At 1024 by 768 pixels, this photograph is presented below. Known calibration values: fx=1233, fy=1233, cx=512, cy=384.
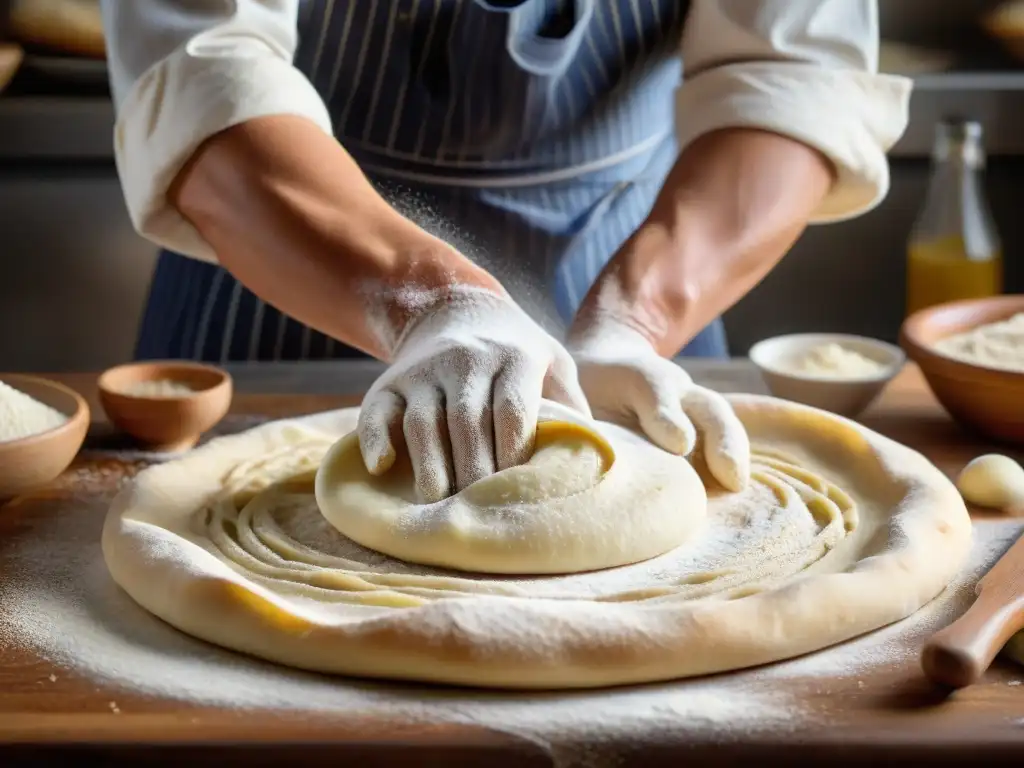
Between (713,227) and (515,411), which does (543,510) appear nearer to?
(515,411)

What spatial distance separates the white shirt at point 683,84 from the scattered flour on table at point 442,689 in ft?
2.17

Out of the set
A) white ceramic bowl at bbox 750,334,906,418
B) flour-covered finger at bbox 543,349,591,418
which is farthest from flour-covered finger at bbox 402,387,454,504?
white ceramic bowl at bbox 750,334,906,418

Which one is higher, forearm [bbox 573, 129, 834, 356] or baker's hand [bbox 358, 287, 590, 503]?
forearm [bbox 573, 129, 834, 356]

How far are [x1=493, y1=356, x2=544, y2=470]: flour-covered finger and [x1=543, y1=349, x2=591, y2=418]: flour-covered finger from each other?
0.29 feet

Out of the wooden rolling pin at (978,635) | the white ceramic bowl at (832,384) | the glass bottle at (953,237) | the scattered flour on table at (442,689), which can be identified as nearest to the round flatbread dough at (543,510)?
the scattered flour on table at (442,689)

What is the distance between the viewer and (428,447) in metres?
1.18

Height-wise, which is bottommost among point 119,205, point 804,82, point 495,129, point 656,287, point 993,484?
point 119,205

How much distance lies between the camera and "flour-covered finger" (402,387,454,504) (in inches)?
46.3

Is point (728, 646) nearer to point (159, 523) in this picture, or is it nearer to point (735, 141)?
point (159, 523)

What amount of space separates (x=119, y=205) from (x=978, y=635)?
2717 millimetres

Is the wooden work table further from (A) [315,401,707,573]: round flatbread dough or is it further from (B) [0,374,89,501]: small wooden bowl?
(B) [0,374,89,501]: small wooden bowl

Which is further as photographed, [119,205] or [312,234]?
[119,205]

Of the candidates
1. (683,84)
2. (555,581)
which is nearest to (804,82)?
(683,84)

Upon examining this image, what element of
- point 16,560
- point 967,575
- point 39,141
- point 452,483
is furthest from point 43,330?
point 967,575
